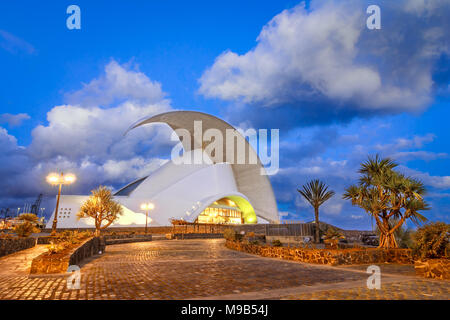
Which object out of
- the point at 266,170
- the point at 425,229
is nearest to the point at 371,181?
the point at 425,229

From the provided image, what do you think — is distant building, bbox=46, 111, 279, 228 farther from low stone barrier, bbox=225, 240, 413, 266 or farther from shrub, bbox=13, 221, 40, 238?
low stone barrier, bbox=225, 240, 413, 266

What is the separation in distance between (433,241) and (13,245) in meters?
15.3

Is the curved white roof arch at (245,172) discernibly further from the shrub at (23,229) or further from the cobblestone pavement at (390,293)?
the cobblestone pavement at (390,293)

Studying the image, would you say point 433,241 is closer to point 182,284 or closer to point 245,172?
point 182,284

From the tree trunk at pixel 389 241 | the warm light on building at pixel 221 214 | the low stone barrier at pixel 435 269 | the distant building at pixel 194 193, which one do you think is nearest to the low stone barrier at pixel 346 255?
the tree trunk at pixel 389 241

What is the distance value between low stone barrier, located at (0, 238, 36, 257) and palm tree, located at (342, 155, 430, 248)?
1387 cm

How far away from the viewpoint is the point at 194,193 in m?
43.8

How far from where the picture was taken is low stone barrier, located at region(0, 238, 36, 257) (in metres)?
10.1

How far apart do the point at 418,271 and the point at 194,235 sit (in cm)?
2290

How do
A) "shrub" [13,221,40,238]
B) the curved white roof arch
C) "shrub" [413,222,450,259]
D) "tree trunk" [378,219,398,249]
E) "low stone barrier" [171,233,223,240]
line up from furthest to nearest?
1. the curved white roof arch
2. "low stone barrier" [171,233,223,240]
3. "shrub" [13,221,40,238]
4. "tree trunk" [378,219,398,249]
5. "shrub" [413,222,450,259]

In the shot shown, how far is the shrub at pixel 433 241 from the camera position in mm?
7020

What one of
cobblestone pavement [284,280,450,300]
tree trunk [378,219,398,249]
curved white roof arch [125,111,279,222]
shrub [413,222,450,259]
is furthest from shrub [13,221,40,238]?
curved white roof arch [125,111,279,222]

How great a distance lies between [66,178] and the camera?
1605cm
